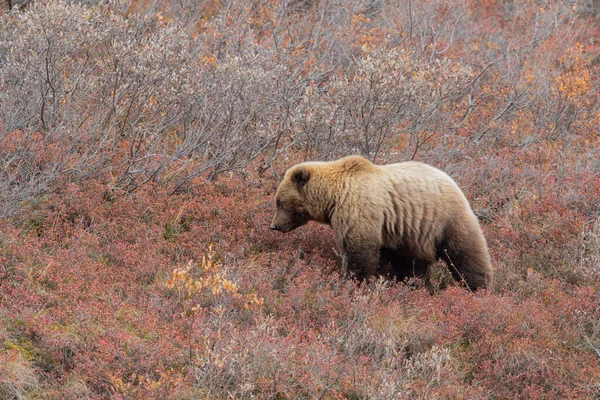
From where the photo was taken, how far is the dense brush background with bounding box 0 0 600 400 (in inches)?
214

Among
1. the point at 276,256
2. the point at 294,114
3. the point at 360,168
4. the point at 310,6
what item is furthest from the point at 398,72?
the point at 310,6

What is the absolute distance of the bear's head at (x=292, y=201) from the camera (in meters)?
7.52

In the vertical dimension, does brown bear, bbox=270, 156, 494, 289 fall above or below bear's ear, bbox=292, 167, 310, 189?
below

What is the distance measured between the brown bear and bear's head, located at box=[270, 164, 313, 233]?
1 centimetres

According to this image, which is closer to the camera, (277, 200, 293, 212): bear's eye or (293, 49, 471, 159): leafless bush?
(277, 200, 293, 212): bear's eye

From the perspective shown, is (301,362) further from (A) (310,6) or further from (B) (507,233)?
(A) (310,6)

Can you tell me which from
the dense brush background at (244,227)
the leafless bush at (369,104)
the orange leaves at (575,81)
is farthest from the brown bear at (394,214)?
the orange leaves at (575,81)

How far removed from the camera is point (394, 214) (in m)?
7.19

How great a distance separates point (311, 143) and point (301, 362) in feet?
14.4

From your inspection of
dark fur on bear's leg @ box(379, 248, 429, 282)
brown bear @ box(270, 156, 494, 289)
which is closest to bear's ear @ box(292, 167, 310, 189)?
brown bear @ box(270, 156, 494, 289)

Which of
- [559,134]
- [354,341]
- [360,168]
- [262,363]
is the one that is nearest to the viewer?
[262,363]

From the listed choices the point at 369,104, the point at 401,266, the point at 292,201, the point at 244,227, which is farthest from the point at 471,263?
the point at 369,104

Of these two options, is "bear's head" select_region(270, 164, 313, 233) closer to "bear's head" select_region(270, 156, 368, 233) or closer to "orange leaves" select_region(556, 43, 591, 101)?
"bear's head" select_region(270, 156, 368, 233)

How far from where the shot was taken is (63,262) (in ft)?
21.4
